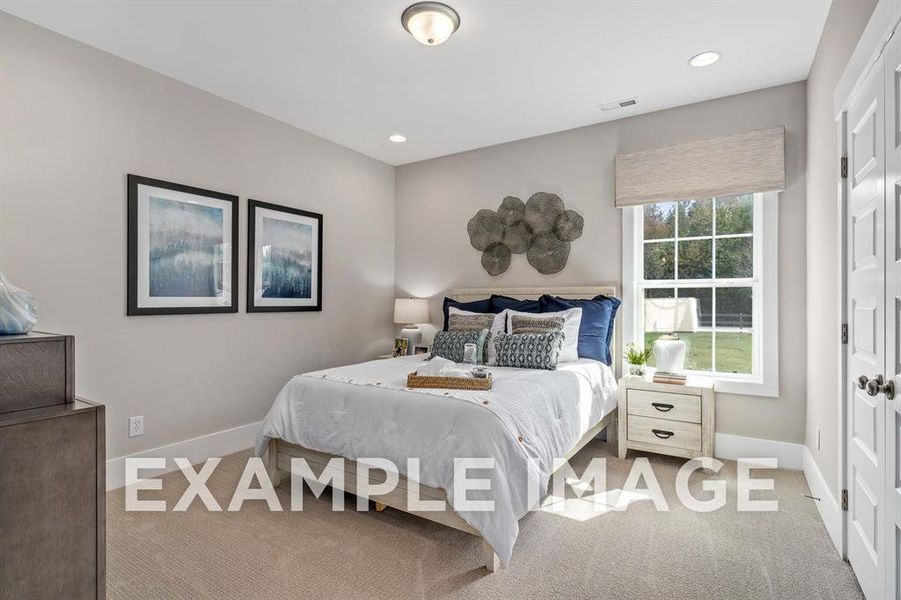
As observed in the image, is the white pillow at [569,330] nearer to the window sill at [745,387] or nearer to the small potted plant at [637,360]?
the small potted plant at [637,360]

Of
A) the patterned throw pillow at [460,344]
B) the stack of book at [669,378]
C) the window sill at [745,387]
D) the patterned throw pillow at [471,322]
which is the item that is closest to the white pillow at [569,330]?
the patterned throw pillow at [471,322]

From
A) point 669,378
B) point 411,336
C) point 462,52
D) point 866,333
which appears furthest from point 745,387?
point 462,52

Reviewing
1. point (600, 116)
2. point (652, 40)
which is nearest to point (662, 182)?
point (600, 116)

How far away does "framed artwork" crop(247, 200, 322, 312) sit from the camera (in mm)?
3672

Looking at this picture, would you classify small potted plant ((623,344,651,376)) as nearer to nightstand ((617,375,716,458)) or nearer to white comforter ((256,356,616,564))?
nightstand ((617,375,716,458))

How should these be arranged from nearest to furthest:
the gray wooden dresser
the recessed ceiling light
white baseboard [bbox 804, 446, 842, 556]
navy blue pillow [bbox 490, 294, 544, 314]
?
the gray wooden dresser, white baseboard [bbox 804, 446, 842, 556], the recessed ceiling light, navy blue pillow [bbox 490, 294, 544, 314]

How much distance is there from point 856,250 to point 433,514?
2187 millimetres

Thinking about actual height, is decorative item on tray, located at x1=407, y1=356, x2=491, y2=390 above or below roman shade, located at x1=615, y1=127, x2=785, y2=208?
below

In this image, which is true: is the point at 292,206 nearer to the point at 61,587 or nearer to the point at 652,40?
the point at 652,40

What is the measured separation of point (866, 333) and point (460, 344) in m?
2.27

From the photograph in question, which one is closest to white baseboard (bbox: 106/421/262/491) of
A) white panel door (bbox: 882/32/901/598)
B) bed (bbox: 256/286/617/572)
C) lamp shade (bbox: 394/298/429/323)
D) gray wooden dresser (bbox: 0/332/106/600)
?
bed (bbox: 256/286/617/572)

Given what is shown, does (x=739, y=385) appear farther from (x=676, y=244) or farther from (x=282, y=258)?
(x=282, y=258)

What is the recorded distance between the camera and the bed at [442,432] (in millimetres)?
2025

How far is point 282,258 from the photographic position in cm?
389
